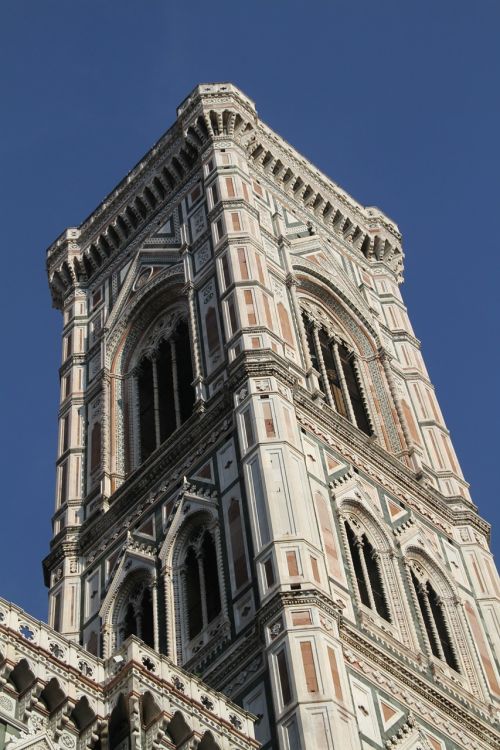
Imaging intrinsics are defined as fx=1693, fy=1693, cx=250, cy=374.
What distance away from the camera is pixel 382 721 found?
21.8m

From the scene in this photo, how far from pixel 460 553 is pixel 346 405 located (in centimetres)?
360

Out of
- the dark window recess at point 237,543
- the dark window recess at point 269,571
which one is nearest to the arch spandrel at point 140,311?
the dark window recess at point 237,543

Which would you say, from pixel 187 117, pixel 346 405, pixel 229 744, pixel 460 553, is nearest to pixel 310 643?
pixel 229 744

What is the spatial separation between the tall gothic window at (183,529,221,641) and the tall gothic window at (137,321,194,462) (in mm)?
3682

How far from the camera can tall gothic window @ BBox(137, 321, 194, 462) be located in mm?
29188

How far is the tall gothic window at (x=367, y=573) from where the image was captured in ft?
80.2

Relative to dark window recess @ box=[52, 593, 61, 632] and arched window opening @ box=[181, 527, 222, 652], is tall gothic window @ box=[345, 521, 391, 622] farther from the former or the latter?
dark window recess @ box=[52, 593, 61, 632]

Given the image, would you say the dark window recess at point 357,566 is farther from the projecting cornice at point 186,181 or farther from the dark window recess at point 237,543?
the projecting cornice at point 186,181

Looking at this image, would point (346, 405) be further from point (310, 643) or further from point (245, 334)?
point (310, 643)

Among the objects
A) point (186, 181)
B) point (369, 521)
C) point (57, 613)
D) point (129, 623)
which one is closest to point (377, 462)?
point (369, 521)

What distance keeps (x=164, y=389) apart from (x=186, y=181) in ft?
19.4

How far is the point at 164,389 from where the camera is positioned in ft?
99.6

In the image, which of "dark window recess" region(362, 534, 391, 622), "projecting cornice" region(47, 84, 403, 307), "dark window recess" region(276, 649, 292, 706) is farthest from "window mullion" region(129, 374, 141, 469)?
"dark window recess" region(276, 649, 292, 706)

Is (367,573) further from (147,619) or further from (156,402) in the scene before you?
(156,402)
